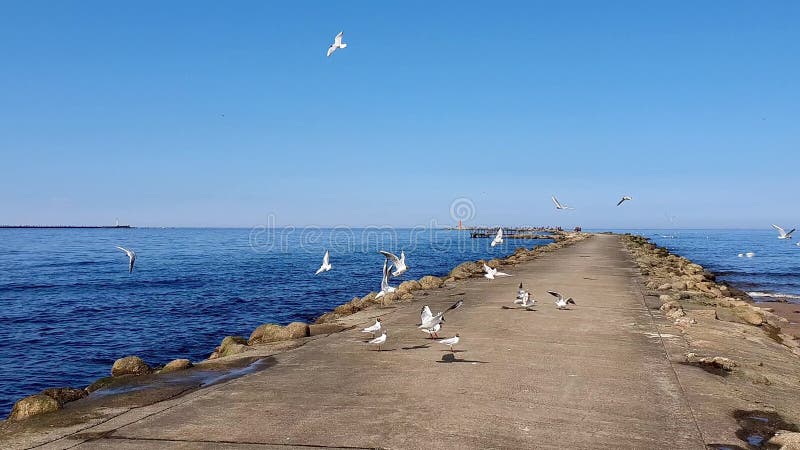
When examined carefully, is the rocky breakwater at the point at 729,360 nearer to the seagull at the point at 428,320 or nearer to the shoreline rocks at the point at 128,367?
the seagull at the point at 428,320

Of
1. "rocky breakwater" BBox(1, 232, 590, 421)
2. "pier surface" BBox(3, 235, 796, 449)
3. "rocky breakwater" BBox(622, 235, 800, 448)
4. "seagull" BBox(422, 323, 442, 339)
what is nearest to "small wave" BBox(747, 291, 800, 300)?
"rocky breakwater" BBox(622, 235, 800, 448)

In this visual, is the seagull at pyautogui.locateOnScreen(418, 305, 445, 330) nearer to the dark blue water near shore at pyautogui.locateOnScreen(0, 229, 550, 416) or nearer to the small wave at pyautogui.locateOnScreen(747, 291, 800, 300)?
the dark blue water near shore at pyautogui.locateOnScreen(0, 229, 550, 416)

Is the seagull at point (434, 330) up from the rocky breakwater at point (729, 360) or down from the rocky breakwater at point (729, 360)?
up

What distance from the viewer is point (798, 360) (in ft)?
37.7

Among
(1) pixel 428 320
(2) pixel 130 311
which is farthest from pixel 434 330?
(2) pixel 130 311

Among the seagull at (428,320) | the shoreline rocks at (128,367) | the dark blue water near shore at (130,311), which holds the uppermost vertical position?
the seagull at (428,320)

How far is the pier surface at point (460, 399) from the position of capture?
5820 millimetres

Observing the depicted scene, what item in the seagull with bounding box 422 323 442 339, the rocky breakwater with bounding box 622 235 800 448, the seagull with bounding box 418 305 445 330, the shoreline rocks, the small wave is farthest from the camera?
the small wave

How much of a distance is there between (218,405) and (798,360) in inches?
424

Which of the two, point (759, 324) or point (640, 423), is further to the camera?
point (759, 324)

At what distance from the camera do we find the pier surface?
19.1ft

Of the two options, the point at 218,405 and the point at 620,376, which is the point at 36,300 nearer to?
the point at 218,405

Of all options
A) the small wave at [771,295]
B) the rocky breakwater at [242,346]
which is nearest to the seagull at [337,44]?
the rocky breakwater at [242,346]

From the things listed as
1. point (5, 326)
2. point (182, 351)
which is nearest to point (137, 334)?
point (182, 351)
